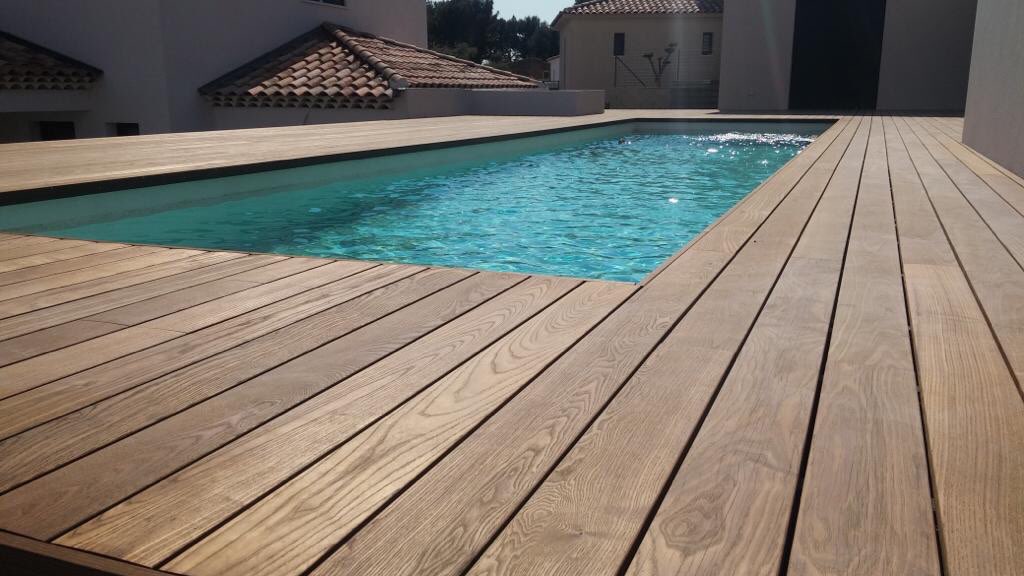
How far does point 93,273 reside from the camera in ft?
8.46

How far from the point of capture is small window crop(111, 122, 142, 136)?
35.2 ft

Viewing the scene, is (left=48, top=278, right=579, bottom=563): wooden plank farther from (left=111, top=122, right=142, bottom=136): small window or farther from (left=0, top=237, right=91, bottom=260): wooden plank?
(left=111, top=122, right=142, bottom=136): small window

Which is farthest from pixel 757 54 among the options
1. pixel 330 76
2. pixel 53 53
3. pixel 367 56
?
pixel 53 53

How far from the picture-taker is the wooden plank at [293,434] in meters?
1.08

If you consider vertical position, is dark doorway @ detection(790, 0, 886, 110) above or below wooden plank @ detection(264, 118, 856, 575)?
above

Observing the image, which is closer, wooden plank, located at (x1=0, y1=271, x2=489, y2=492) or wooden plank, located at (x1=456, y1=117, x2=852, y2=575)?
wooden plank, located at (x1=456, y1=117, x2=852, y2=575)

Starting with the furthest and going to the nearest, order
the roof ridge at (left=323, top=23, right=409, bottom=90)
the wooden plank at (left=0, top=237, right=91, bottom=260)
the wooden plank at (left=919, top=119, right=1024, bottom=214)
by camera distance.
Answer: the roof ridge at (left=323, top=23, right=409, bottom=90), the wooden plank at (left=919, top=119, right=1024, bottom=214), the wooden plank at (left=0, top=237, right=91, bottom=260)

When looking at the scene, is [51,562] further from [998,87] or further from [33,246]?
[998,87]

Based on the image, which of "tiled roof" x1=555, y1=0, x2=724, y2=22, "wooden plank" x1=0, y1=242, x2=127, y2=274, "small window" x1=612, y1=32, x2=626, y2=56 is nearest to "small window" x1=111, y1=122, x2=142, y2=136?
"wooden plank" x1=0, y1=242, x2=127, y2=274

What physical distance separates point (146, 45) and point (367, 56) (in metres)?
3.03

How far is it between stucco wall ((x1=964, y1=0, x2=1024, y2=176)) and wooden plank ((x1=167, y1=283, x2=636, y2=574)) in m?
4.48

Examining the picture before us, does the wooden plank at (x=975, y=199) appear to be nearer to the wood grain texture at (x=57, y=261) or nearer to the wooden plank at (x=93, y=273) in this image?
the wooden plank at (x=93, y=273)

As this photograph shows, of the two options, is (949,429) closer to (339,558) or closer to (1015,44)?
(339,558)

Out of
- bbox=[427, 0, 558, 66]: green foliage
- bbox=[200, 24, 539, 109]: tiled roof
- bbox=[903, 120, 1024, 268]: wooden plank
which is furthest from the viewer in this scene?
bbox=[427, 0, 558, 66]: green foliage
